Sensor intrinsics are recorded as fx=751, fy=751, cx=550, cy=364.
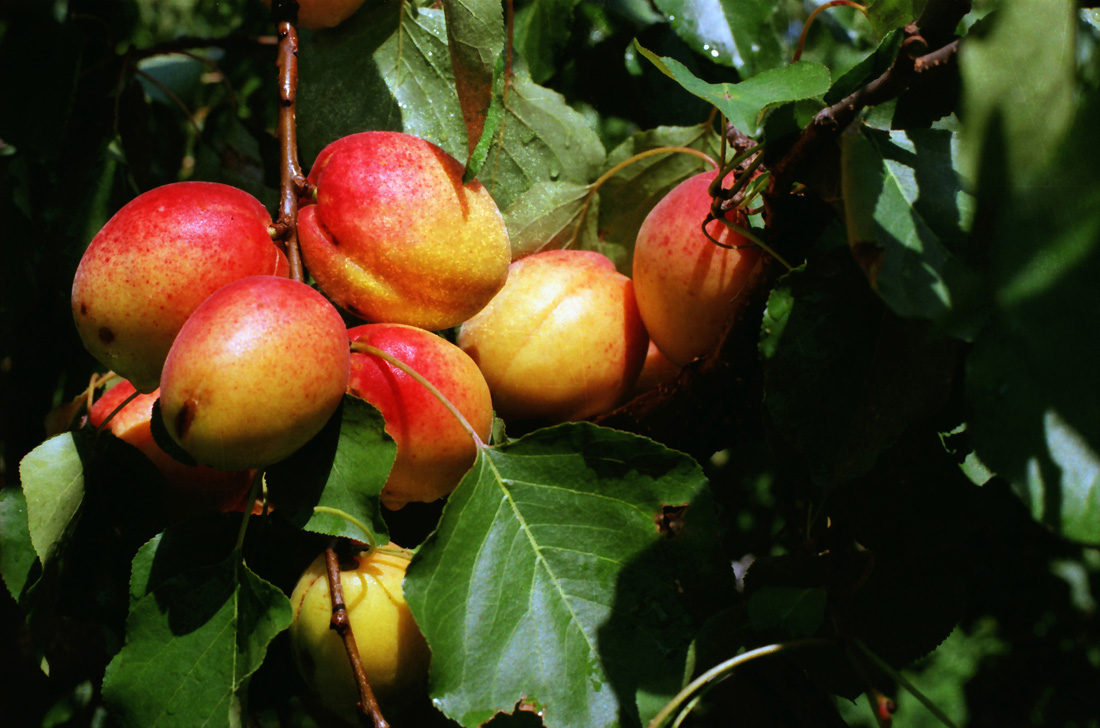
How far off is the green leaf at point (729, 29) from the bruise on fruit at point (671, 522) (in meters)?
0.62

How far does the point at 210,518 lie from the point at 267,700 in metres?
0.23

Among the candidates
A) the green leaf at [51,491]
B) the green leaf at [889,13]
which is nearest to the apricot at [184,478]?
the green leaf at [51,491]

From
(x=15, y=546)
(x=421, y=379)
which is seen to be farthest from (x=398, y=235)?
(x=15, y=546)

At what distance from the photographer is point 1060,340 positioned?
43 cm

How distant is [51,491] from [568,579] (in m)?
0.47

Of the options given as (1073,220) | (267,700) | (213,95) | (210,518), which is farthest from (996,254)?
(213,95)

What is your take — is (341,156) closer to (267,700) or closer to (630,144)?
(630,144)

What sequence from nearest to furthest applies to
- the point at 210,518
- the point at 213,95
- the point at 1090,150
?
the point at 1090,150 → the point at 210,518 → the point at 213,95

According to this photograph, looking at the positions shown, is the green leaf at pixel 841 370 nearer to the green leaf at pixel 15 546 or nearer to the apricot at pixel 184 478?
the apricot at pixel 184 478

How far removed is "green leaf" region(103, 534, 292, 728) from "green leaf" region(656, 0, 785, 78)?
0.81 meters

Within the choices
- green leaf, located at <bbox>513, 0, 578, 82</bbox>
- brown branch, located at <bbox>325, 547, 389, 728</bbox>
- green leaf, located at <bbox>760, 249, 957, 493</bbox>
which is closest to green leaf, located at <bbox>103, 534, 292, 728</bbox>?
brown branch, located at <bbox>325, 547, 389, 728</bbox>

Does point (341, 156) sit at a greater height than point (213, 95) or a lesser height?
greater

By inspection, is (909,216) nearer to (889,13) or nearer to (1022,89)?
(1022,89)

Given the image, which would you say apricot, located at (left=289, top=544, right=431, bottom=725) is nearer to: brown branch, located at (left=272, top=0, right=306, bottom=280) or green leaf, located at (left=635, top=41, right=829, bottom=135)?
brown branch, located at (left=272, top=0, right=306, bottom=280)
